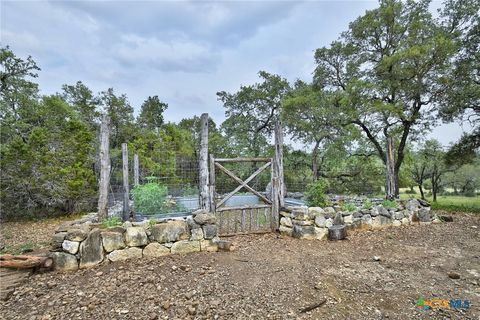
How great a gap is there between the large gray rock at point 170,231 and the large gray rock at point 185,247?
85 mm

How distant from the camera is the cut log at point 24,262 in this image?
312 centimetres

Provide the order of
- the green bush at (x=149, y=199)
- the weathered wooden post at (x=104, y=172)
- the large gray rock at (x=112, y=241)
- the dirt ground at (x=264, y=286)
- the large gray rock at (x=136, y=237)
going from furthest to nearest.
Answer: the green bush at (x=149, y=199) → the weathered wooden post at (x=104, y=172) → the large gray rock at (x=136, y=237) → the large gray rock at (x=112, y=241) → the dirt ground at (x=264, y=286)

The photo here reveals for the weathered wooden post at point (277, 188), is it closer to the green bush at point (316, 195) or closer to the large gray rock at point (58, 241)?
the green bush at point (316, 195)

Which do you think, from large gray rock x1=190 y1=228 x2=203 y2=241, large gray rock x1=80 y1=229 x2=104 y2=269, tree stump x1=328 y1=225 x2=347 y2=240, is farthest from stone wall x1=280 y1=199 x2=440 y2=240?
large gray rock x1=80 y1=229 x2=104 y2=269

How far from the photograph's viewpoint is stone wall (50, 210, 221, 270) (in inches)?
131

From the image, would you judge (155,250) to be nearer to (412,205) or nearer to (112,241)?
(112,241)

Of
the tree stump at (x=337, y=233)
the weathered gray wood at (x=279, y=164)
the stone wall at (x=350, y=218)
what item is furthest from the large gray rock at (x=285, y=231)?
the tree stump at (x=337, y=233)

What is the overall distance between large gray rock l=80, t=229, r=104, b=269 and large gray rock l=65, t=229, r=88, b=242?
64 mm

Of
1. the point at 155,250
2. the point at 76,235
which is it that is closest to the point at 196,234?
the point at 155,250

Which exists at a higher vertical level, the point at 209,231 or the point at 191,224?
the point at 191,224

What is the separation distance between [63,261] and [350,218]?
586 centimetres

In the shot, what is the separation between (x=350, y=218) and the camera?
558 cm

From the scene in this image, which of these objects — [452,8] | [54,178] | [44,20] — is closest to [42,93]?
[54,178]

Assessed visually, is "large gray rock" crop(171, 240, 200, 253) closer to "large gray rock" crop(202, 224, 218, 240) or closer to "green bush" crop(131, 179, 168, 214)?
"large gray rock" crop(202, 224, 218, 240)
